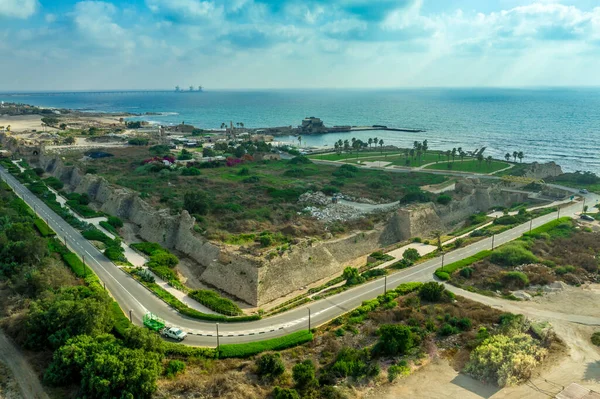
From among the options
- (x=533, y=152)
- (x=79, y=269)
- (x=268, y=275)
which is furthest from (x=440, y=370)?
(x=533, y=152)

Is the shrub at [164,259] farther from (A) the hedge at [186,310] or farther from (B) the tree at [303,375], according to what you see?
(B) the tree at [303,375]

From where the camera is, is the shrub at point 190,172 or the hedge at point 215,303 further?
the shrub at point 190,172

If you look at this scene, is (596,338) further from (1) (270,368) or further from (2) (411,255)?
(1) (270,368)

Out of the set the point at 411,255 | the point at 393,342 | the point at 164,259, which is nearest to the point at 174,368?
the point at 393,342

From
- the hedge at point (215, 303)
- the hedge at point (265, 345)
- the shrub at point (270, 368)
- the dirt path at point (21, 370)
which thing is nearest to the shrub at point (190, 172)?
the hedge at point (215, 303)

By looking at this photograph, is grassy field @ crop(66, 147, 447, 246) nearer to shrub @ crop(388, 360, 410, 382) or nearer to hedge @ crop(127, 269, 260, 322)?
hedge @ crop(127, 269, 260, 322)

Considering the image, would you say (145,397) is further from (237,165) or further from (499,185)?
(237,165)
